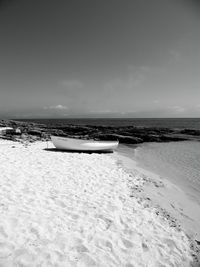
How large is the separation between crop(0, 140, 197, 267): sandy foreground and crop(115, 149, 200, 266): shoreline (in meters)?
0.30

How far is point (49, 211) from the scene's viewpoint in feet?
17.3

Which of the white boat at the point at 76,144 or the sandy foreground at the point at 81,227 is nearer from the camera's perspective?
the sandy foreground at the point at 81,227

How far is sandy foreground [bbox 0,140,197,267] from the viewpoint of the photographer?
372 cm

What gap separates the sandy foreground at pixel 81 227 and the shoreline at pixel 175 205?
30cm

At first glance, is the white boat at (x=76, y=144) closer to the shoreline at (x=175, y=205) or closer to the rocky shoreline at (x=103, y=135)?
the rocky shoreline at (x=103, y=135)

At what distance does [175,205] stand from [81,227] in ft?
13.6

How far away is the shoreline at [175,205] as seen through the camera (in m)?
5.20

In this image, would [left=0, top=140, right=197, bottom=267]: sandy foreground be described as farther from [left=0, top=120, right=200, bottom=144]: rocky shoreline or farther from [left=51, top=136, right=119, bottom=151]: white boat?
[left=0, top=120, right=200, bottom=144]: rocky shoreline

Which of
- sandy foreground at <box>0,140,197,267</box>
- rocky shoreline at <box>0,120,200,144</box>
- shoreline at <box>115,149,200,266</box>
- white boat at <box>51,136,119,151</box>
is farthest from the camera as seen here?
rocky shoreline at <box>0,120,200,144</box>

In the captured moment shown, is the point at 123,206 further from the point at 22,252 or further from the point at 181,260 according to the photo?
the point at 22,252

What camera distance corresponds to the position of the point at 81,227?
467 cm

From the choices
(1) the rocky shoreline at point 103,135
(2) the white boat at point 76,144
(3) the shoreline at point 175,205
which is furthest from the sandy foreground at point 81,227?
(1) the rocky shoreline at point 103,135

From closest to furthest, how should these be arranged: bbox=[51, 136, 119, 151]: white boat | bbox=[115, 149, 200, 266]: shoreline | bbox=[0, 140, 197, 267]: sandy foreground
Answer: bbox=[0, 140, 197, 267]: sandy foreground, bbox=[115, 149, 200, 266]: shoreline, bbox=[51, 136, 119, 151]: white boat

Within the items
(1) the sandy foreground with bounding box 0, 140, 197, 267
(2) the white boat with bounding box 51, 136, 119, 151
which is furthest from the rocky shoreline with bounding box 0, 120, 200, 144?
(1) the sandy foreground with bounding box 0, 140, 197, 267
